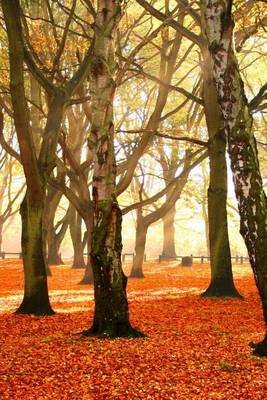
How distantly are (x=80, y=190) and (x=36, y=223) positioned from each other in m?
7.12

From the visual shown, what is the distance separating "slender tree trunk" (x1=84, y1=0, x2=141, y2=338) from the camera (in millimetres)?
8719

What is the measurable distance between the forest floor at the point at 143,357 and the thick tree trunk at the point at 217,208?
187 centimetres

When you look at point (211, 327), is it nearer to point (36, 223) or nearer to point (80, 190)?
point (36, 223)

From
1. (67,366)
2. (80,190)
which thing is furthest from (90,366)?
(80,190)

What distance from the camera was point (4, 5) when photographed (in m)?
11.2

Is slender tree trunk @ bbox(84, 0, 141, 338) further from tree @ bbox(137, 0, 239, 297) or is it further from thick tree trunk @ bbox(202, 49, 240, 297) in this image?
thick tree trunk @ bbox(202, 49, 240, 297)

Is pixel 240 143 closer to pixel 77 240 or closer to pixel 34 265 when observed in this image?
pixel 34 265

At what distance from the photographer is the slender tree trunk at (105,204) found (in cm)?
872

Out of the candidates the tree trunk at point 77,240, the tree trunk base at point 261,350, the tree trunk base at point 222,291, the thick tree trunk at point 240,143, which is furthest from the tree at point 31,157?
the tree trunk at point 77,240

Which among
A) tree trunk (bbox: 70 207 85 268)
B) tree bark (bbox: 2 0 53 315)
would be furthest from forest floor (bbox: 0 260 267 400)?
tree trunk (bbox: 70 207 85 268)

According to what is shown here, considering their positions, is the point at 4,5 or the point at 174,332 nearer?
the point at 174,332

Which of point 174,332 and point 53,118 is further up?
point 53,118

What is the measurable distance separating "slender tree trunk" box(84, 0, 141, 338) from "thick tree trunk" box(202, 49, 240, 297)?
21.8ft

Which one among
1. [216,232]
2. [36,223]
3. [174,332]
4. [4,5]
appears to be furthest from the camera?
[216,232]
